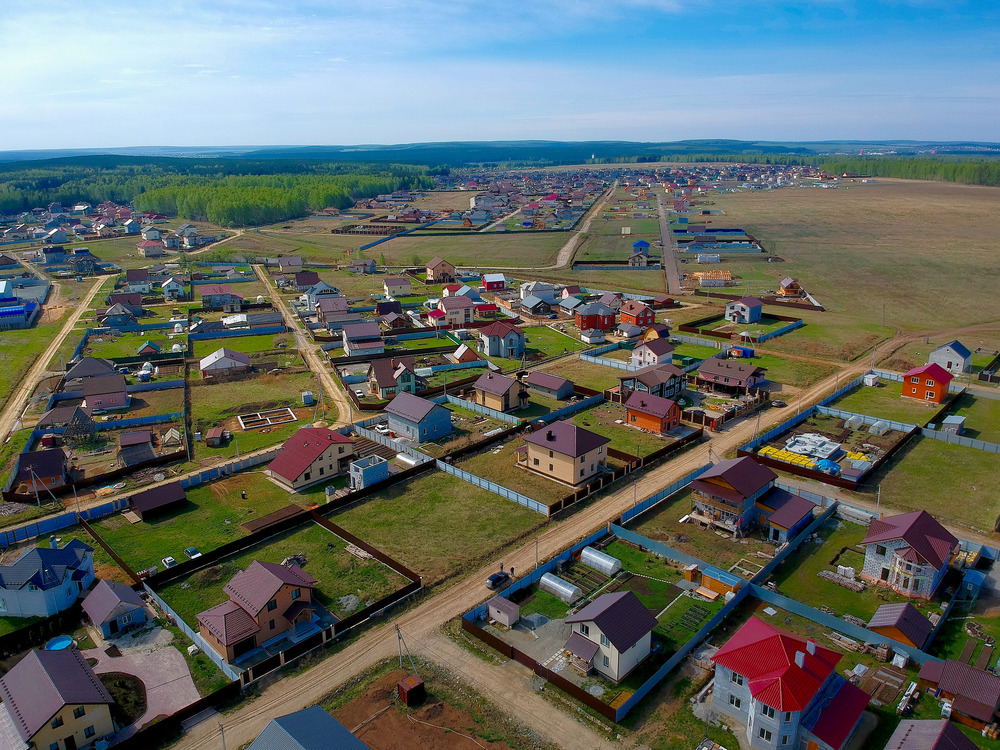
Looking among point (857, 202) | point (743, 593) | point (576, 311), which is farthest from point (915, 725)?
point (857, 202)

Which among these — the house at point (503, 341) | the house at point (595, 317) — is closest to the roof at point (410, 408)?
the house at point (503, 341)

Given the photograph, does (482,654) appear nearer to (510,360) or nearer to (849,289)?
(510,360)

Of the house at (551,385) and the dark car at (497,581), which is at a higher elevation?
the house at (551,385)

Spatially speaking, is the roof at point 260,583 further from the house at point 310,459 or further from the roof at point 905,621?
the roof at point 905,621

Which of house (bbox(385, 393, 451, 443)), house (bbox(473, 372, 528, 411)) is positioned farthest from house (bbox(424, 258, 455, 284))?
house (bbox(385, 393, 451, 443))

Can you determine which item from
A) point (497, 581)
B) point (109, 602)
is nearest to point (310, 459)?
point (109, 602)

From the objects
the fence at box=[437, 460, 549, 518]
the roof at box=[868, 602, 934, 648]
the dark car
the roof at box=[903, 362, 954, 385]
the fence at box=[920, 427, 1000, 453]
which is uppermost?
the roof at box=[903, 362, 954, 385]

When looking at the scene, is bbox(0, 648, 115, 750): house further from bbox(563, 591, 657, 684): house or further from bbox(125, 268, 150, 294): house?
bbox(125, 268, 150, 294): house
